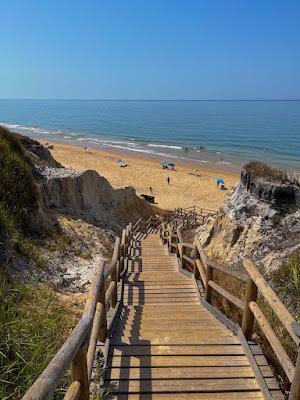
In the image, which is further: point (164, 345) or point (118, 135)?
point (118, 135)

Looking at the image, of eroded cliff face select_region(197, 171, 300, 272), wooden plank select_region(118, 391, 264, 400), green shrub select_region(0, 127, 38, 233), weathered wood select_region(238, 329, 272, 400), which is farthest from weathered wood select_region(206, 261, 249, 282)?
green shrub select_region(0, 127, 38, 233)

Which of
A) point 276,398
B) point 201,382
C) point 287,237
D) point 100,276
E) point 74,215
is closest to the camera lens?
point 276,398

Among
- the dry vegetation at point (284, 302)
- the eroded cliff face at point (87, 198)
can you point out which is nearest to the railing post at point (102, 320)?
the dry vegetation at point (284, 302)

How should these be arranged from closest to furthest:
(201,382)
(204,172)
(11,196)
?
(201,382) → (11,196) → (204,172)

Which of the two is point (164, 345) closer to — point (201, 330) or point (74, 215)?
point (201, 330)

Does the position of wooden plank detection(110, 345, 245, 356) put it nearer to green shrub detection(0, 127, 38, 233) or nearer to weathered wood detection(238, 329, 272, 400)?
weathered wood detection(238, 329, 272, 400)

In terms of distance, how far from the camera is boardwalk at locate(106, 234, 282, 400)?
3533mm

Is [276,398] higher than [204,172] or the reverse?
higher

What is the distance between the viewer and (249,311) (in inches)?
172

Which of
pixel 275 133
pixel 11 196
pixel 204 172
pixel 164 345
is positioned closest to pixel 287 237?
pixel 164 345

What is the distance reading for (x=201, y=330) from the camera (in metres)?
4.92

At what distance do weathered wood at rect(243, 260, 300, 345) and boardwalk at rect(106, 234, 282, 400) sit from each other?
2.81ft

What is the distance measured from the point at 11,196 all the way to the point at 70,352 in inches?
301

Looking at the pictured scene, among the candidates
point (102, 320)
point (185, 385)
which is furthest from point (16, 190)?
point (185, 385)
